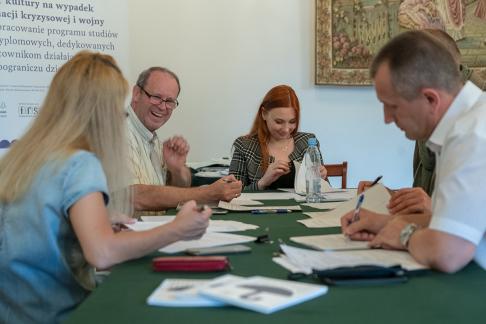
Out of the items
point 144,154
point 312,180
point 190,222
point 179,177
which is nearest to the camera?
point 190,222

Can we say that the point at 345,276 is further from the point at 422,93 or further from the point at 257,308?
the point at 422,93

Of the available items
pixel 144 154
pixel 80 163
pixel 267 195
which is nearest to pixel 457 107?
pixel 80 163

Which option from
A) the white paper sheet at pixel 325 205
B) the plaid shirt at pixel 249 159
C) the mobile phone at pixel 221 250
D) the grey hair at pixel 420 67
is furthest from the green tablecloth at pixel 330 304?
the plaid shirt at pixel 249 159

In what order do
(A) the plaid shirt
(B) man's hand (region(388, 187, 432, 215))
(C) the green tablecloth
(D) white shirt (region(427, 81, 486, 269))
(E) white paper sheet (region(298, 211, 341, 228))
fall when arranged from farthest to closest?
(A) the plaid shirt, (E) white paper sheet (region(298, 211, 341, 228)), (B) man's hand (region(388, 187, 432, 215)), (D) white shirt (region(427, 81, 486, 269)), (C) the green tablecloth

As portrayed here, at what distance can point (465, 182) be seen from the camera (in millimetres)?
1239

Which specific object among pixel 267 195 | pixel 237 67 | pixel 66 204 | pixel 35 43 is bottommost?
pixel 267 195

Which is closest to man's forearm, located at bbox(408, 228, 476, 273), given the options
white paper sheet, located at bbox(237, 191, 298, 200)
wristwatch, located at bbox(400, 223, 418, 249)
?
wristwatch, located at bbox(400, 223, 418, 249)

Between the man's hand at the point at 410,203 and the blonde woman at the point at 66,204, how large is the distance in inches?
27.5

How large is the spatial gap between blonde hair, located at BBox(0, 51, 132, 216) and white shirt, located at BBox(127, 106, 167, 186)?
107 cm

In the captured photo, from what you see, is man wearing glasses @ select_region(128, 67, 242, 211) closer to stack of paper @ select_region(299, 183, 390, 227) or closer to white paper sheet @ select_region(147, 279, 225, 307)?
stack of paper @ select_region(299, 183, 390, 227)

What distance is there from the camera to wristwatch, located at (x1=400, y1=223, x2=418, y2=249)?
4.61 feet

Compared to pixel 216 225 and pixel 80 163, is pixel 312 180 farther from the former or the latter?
pixel 80 163

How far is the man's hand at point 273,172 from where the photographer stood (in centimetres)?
289

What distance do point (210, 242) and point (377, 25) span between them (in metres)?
3.23
